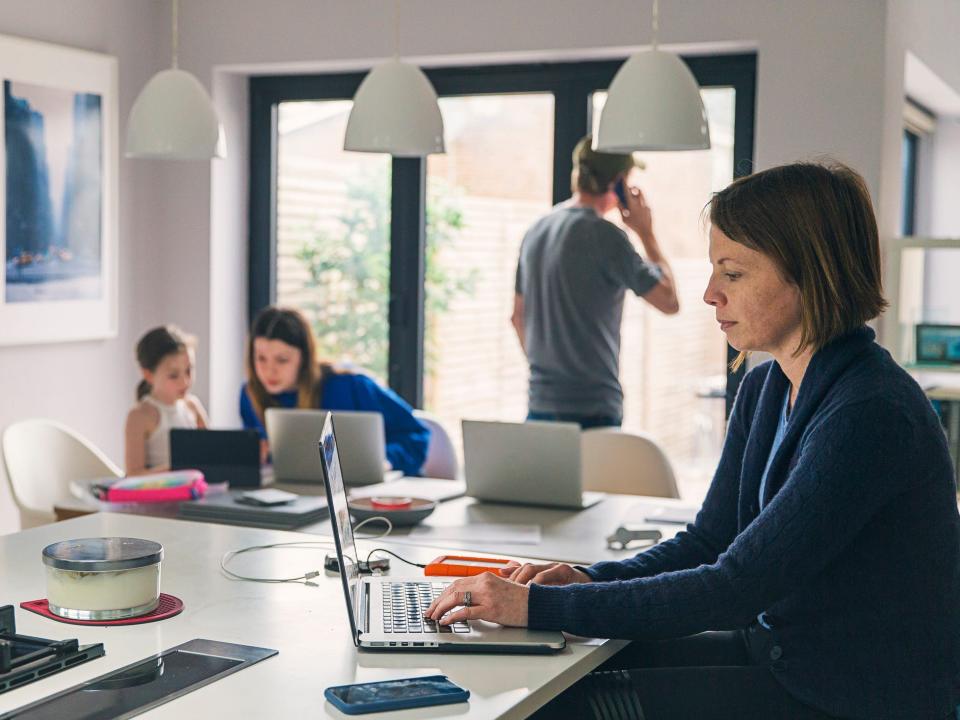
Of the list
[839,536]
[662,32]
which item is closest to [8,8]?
[662,32]

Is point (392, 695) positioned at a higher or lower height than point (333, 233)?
lower

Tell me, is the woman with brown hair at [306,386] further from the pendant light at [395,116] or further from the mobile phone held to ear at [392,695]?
the mobile phone held to ear at [392,695]

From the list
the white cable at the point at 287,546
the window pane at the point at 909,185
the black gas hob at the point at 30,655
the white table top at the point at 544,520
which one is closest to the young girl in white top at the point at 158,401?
the white table top at the point at 544,520

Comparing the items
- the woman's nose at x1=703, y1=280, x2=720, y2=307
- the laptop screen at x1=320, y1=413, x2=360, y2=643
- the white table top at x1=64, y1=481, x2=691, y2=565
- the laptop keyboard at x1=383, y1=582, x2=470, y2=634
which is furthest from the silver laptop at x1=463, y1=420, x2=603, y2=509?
the woman's nose at x1=703, y1=280, x2=720, y2=307

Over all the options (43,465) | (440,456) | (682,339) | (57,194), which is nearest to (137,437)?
(43,465)

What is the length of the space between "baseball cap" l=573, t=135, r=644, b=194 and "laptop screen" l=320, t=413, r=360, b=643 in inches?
83.9

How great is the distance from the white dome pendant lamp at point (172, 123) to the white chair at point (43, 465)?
1010 mm

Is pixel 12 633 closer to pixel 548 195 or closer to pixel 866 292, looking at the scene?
pixel 866 292

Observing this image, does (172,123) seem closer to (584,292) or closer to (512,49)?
(584,292)

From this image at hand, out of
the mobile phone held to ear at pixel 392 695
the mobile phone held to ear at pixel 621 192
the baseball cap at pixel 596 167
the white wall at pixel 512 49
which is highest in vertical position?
the white wall at pixel 512 49

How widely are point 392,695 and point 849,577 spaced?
0.67m

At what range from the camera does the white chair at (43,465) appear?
359cm

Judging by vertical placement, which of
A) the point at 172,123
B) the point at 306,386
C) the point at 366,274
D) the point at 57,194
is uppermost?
the point at 172,123

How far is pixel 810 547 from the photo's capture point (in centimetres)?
168
